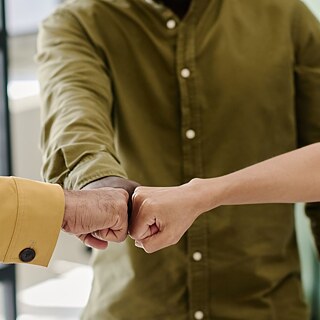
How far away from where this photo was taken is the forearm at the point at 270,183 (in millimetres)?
1264

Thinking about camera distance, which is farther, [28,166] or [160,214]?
[28,166]

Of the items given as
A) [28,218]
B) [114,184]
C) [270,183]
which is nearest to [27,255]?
[28,218]

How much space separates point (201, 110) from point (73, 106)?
0.90ft

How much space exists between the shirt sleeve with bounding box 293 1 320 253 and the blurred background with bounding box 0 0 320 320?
1.24 meters

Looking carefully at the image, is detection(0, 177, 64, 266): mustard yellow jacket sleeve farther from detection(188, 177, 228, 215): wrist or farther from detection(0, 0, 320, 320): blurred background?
detection(0, 0, 320, 320): blurred background

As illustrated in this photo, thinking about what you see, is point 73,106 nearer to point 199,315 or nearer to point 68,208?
point 68,208

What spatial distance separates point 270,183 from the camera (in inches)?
51.1

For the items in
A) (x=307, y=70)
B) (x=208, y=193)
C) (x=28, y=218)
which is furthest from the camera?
→ (x=307, y=70)

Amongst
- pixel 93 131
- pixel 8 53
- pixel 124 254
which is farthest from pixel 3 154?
pixel 93 131

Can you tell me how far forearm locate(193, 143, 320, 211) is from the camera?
126 cm

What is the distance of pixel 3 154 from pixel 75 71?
1.20 m

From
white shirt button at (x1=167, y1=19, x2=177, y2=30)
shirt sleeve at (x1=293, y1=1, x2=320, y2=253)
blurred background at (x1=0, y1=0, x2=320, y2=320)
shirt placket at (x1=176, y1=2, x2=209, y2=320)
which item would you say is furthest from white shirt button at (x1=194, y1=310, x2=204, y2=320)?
blurred background at (x1=0, y1=0, x2=320, y2=320)

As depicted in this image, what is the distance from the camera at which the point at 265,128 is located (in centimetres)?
150

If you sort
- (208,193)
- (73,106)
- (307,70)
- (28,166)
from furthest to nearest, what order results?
1. (28,166)
2. (307,70)
3. (73,106)
4. (208,193)
